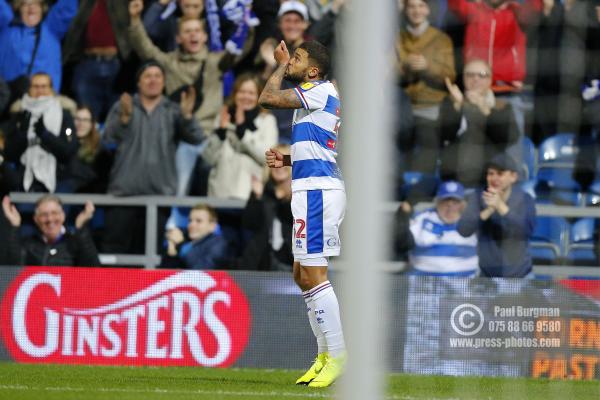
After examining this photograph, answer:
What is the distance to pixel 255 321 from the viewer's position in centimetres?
915

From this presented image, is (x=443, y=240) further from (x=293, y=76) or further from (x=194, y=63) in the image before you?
(x=194, y=63)

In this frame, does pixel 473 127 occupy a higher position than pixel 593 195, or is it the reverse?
pixel 473 127

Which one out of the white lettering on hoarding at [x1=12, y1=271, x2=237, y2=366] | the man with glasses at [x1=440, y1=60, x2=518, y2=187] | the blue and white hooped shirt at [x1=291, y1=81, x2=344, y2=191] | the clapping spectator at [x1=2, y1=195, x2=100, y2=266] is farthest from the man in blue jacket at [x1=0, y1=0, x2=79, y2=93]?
the blue and white hooped shirt at [x1=291, y1=81, x2=344, y2=191]

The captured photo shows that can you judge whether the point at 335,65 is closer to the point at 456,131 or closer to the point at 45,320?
the point at 456,131

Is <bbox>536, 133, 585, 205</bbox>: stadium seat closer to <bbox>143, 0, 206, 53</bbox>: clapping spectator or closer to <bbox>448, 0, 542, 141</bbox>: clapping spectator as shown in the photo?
<bbox>448, 0, 542, 141</bbox>: clapping spectator

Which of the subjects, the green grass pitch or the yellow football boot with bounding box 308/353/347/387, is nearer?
the green grass pitch

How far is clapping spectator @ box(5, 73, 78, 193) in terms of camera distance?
10.4 m

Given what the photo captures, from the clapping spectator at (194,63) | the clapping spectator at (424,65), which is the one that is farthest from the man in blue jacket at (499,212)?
the clapping spectator at (194,63)

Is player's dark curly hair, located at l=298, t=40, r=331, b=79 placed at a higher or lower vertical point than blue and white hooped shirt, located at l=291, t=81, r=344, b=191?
higher

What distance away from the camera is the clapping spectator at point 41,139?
410 inches

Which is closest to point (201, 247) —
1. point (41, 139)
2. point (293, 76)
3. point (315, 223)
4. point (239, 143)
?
point (239, 143)

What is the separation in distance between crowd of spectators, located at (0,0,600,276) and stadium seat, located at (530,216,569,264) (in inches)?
10.7

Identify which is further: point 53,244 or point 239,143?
point 239,143

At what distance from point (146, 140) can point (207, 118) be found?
2.15ft
